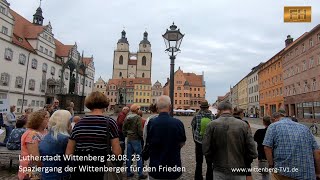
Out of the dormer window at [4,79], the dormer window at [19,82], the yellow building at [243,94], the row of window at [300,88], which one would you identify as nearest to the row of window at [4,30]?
the dormer window at [4,79]

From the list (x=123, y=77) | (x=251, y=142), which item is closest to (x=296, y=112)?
(x=251, y=142)

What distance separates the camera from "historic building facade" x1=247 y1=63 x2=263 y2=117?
213 feet

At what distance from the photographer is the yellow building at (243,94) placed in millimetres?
78312

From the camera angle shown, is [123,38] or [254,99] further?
[123,38]

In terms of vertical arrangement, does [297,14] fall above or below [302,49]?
below

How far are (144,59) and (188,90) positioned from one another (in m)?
28.4

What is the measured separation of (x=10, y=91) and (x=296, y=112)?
42.8m

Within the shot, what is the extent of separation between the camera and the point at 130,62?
118188 millimetres

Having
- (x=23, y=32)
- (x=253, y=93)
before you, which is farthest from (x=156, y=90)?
(x=23, y=32)

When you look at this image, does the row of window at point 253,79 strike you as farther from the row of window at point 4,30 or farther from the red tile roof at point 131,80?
the row of window at point 4,30

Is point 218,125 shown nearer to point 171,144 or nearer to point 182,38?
point 171,144

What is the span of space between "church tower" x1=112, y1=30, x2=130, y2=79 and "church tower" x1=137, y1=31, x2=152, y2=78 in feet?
20.3

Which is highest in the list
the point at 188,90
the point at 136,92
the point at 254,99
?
the point at 188,90

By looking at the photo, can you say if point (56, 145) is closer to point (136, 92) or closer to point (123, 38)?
point (136, 92)
